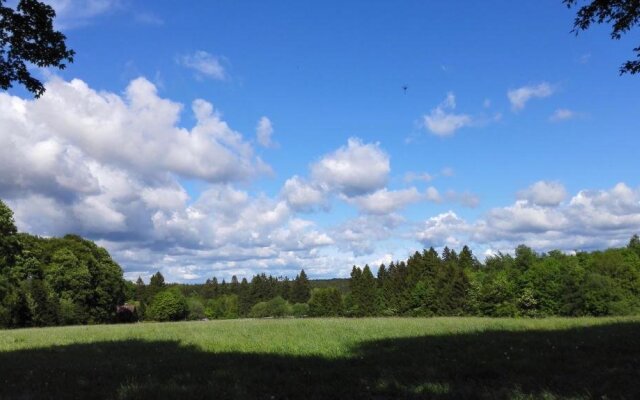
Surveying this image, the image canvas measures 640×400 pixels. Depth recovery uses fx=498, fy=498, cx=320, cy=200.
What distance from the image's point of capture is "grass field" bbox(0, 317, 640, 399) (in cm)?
993

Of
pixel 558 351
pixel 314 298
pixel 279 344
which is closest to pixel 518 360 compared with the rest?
pixel 558 351

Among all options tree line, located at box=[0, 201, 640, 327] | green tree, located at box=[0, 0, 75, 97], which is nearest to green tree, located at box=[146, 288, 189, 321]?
tree line, located at box=[0, 201, 640, 327]

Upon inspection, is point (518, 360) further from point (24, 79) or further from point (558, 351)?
point (24, 79)

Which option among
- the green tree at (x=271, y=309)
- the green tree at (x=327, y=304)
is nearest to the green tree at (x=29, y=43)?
the green tree at (x=327, y=304)

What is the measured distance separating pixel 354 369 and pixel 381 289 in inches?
4233

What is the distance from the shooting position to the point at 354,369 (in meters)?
12.9

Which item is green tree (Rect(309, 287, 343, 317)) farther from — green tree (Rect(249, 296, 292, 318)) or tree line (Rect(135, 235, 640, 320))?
green tree (Rect(249, 296, 292, 318))

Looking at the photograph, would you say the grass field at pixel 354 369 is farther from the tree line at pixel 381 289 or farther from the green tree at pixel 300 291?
the green tree at pixel 300 291

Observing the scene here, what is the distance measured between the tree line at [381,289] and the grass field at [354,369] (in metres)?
32.3

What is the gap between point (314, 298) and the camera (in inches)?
5217

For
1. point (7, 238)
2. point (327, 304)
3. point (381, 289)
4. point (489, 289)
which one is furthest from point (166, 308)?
point (7, 238)

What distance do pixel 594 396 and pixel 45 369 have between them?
45.6ft

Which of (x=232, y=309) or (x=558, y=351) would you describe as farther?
(x=232, y=309)

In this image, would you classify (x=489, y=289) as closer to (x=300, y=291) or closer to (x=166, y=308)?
(x=166, y=308)
